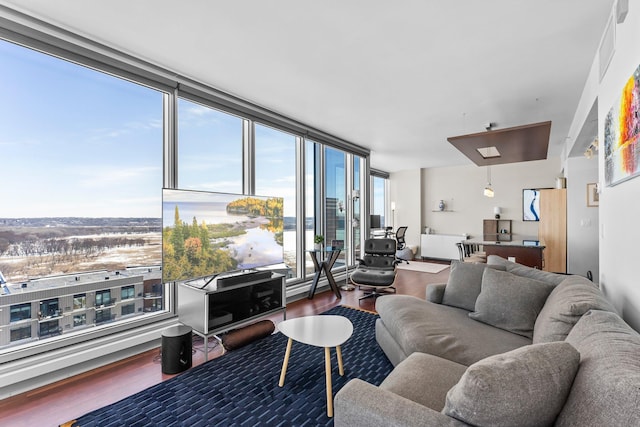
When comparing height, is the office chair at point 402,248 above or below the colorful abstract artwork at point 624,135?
below

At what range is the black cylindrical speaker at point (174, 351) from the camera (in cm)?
260

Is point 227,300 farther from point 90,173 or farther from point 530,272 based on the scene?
point 530,272

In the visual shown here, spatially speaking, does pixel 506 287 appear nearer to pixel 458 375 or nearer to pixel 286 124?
pixel 458 375

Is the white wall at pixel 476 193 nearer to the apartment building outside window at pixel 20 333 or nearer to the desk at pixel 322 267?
the desk at pixel 322 267

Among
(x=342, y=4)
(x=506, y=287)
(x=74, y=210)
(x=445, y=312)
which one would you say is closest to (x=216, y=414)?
(x=445, y=312)

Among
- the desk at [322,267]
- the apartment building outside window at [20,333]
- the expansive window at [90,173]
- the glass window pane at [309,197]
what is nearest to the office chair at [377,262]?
the desk at [322,267]

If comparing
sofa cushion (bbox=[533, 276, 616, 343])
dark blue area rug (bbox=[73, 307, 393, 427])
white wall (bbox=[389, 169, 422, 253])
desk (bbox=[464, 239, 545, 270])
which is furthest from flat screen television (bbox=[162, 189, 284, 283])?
white wall (bbox=[389, 169, 422, 253])

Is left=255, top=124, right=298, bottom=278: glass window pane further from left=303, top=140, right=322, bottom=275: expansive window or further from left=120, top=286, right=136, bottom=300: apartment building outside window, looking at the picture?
left=120, top=286, right=136, bottom=300: apartment building outside window

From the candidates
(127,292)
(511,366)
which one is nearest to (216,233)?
(127,292)

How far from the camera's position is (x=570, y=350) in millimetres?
1191

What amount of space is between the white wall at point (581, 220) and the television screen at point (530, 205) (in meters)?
2.33

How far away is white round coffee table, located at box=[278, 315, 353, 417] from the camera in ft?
7.00

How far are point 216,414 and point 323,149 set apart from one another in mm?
4612

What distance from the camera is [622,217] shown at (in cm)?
204
